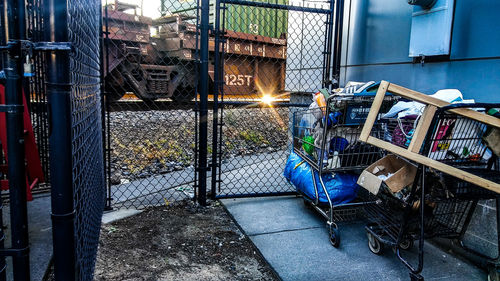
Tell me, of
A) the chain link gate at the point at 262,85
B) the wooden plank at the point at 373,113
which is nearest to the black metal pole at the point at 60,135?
the wooden plank at the point at 373,113

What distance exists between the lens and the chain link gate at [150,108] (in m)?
4.58

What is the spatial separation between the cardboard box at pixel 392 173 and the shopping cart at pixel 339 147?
0.32 meters

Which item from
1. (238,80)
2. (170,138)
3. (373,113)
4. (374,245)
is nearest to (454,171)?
(373,113)

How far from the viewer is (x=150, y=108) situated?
349 inches

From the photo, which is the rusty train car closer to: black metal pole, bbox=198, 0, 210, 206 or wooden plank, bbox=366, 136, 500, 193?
black metal pole, bbox=198, 0, 210, 206

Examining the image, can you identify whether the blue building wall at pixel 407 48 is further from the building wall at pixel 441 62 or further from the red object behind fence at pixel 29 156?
the red object behind fence at pixel 29 156

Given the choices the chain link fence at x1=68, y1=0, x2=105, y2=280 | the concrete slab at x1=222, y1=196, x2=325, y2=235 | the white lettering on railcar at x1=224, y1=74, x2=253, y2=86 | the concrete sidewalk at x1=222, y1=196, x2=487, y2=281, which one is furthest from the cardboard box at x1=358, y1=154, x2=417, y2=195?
the white lettering on railcar at x1=224, y1=74, x2=253, y2=86

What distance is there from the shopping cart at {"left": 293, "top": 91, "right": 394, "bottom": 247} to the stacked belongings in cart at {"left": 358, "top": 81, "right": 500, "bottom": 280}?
31 cm

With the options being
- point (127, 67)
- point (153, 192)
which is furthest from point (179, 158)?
point (127, 67)

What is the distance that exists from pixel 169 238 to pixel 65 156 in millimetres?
2067

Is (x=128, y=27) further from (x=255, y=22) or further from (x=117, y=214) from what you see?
(x=117, y=214)

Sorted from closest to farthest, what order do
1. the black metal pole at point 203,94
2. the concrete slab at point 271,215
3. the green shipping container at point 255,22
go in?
the concrete slab at point 271,215 → the black metal pole at point 203,94 → the green shipping container at point 255,22

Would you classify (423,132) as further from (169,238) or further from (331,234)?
(169,238)

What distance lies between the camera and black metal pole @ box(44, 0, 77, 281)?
1.21m
